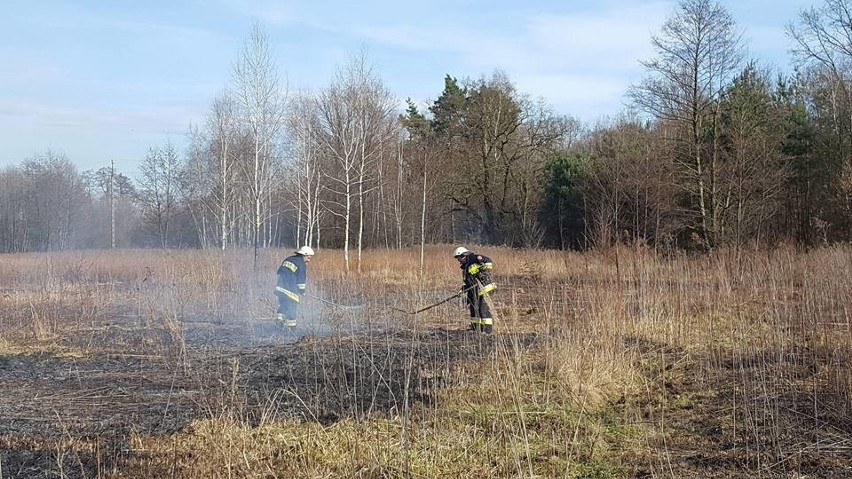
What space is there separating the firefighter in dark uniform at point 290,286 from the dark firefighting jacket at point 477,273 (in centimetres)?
260

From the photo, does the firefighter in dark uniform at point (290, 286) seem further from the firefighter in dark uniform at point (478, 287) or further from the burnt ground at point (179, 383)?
the firefighter in dark uniform at point (478, 287)

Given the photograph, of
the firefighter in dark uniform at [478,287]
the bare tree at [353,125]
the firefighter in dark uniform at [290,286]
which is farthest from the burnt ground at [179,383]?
the bare tree at [353,125]

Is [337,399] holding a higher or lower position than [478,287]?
lower

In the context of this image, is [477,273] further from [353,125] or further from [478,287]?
[353,125]

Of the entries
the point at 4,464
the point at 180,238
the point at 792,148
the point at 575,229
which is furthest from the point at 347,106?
the point at 180,238

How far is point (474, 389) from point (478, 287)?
379 cm

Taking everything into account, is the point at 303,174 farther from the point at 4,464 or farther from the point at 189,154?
the point at 4,464

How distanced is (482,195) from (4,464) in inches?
1254

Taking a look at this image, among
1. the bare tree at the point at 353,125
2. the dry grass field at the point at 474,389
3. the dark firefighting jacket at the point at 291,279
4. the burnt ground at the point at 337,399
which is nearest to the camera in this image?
the dry grass field at the point at 474,389

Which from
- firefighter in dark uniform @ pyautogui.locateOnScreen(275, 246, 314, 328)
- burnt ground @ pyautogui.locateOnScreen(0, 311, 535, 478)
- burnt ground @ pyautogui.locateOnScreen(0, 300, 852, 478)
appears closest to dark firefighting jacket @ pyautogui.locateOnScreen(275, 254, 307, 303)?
firefighter in dark uniform @ pyautogui.locateOnScreen(275, 246, 314, 328)

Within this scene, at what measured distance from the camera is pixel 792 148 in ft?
80.9

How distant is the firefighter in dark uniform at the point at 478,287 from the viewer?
9.95 metres

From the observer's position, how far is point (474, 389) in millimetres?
6316

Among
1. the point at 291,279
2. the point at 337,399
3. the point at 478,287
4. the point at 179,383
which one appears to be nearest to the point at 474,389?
the point at 337,399
